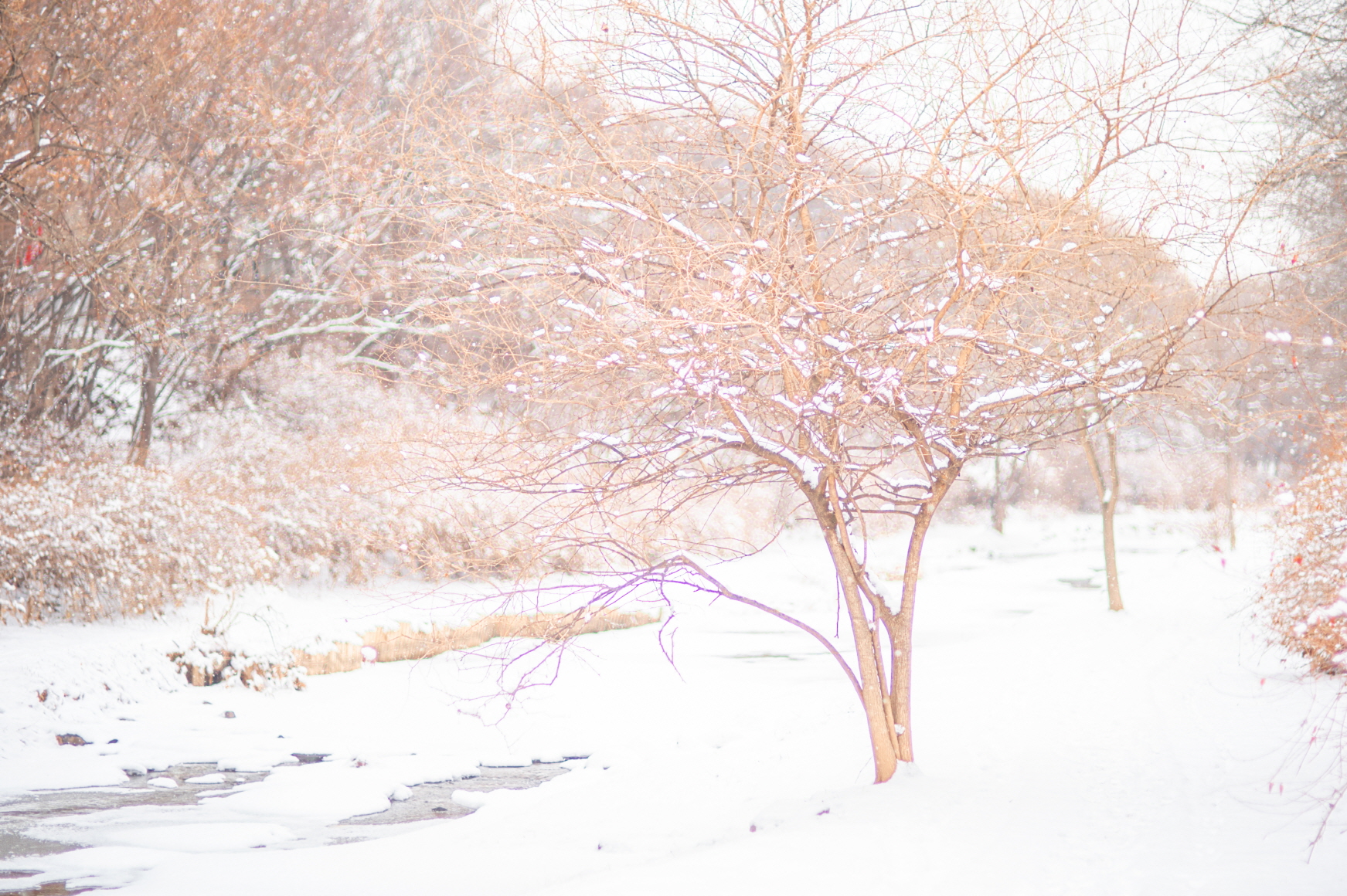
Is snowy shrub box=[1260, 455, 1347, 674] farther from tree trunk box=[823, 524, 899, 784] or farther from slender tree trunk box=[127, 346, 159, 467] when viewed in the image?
slender tree trunk box=[127, 346, 159, 467]

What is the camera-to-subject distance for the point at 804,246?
5203 millimetres

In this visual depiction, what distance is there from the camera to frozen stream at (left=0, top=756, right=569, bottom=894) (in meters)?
5.73

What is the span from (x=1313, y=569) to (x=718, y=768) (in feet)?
16.6

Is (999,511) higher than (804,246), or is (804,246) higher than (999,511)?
(804,246)

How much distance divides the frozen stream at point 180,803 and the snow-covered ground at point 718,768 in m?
0.12

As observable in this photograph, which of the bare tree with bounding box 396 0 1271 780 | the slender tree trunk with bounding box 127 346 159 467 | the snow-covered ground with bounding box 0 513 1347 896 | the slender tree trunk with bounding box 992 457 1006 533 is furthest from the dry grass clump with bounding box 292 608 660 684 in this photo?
the slender tree trunk with bounding box 992 457 1006 533

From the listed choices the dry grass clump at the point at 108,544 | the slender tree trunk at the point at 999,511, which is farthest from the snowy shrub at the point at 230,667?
the slender tree trunk at the point at 999,511

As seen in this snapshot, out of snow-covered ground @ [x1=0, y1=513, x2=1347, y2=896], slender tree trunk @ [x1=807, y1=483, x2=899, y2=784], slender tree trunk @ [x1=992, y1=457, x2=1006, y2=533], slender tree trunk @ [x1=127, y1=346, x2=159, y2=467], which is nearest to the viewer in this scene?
snow-covered ground @ [x1=0, y1=513, x2=1347, y2=896]

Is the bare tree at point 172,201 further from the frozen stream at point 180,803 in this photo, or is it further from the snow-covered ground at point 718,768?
the frozen stream at point 180,803

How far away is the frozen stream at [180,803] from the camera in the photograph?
5727 mm

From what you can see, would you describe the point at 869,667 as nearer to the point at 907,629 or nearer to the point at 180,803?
the point at 907,629

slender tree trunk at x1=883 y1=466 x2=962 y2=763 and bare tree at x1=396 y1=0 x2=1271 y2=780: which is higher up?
bare tree at x1=396 y1=0 x2=1271 y2=780

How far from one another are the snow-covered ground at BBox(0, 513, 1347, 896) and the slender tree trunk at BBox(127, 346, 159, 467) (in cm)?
340

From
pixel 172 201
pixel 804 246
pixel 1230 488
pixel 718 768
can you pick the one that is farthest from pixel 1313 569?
pixel 1230 488
